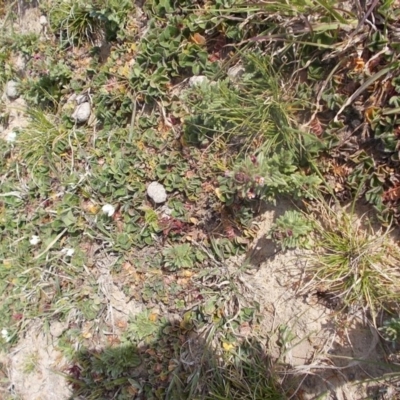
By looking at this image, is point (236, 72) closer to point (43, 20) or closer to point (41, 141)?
point (41, 141)

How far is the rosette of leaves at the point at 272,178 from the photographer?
2.68 m

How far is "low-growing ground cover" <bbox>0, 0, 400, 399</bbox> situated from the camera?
264 centimetres

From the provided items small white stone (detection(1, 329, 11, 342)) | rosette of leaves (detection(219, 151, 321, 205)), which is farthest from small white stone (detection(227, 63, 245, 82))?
small white stone (detection(1, 329, 11, 342))

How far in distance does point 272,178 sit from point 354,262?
702 mm

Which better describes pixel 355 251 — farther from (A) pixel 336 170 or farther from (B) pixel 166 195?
(B) pixel 166 195

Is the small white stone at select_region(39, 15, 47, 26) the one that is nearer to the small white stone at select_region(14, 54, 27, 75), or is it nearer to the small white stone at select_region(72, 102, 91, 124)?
the small white stone at select_region(14, 54, 27, 75)

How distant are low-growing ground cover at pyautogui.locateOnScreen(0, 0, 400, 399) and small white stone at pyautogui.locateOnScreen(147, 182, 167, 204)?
0.02 metres

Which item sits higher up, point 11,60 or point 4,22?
point 4,22

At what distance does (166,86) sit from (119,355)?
203cm

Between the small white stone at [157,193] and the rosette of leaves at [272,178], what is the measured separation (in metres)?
0.62

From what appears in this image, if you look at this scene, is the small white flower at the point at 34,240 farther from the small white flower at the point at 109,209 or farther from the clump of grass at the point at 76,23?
the clump of grass at the point at 76,23

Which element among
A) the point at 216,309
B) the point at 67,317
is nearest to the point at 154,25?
the point at 216,309

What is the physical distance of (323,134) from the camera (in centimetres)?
273

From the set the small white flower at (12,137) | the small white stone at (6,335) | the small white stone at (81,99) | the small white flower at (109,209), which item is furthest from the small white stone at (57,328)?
the small white stone at (81,99)
